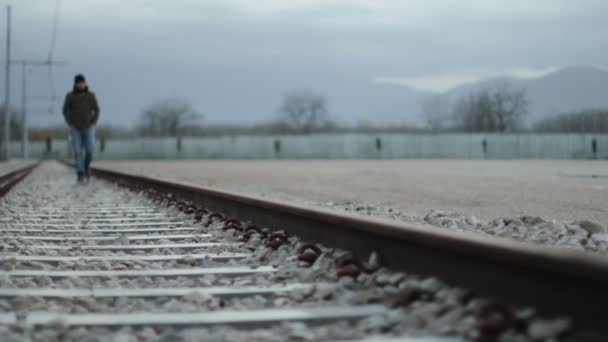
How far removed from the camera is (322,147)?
5825 centimetres

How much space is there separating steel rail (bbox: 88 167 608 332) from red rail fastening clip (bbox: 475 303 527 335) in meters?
0.09

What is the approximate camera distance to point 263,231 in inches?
198

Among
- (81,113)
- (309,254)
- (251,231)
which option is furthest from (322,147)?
(309,254)

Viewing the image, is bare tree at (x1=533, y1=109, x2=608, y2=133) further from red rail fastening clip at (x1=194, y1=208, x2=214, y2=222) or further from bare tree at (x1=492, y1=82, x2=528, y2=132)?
bare tree at (x1=492, y1=82, x2=528, y2=132)

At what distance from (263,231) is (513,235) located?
5.97 ft

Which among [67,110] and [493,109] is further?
[493,109]

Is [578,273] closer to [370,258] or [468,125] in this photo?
[370,258]

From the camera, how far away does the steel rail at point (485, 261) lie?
207 centimetres

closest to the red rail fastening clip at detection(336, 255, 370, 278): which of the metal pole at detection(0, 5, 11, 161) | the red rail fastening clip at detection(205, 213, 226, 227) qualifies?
the red rail fastening clip at detection(205, 213, 226, 227)

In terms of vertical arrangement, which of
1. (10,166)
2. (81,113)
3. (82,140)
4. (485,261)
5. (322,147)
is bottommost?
(10,166)

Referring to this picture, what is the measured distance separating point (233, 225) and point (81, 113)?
7.87 metres

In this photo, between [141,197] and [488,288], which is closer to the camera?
[488,288]

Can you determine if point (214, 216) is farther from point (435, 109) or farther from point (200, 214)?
point (435, 109)

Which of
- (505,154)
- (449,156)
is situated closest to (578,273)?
(505,154)
